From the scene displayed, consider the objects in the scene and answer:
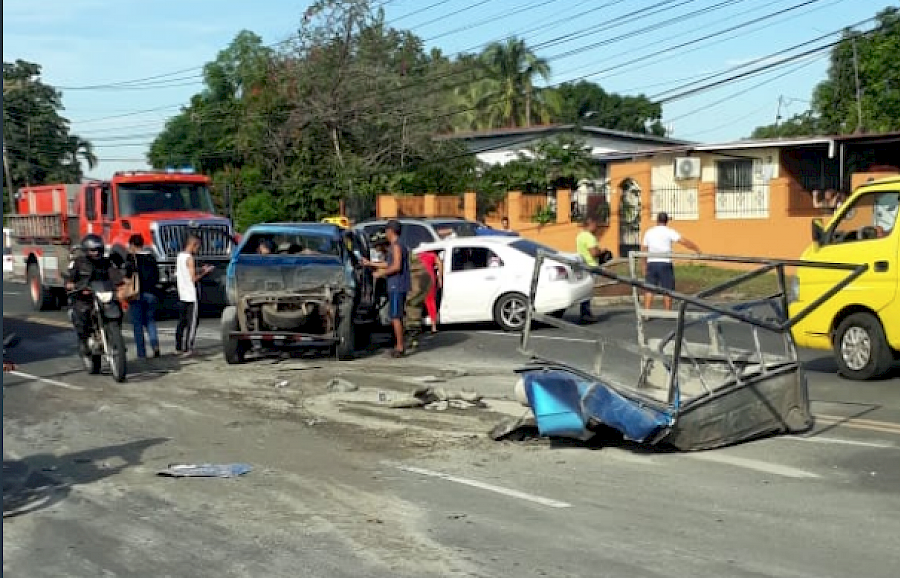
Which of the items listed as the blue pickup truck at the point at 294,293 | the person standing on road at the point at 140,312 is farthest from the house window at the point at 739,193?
the person standing on road at the point at 140,312

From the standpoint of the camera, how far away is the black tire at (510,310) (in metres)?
18.2

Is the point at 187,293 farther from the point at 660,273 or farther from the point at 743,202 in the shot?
the point at 743,202

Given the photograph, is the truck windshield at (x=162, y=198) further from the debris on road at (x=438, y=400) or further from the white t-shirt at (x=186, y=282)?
the debris on road at (x=438, y=400)

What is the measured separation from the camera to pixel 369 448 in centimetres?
951

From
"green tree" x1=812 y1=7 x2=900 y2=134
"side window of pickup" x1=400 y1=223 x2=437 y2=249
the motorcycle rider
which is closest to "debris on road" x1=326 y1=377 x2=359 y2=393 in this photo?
the motorcycle rider

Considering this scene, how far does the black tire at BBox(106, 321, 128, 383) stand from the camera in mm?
13414

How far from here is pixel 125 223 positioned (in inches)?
902

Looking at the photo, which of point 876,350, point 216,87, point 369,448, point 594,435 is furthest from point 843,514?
point 216,87

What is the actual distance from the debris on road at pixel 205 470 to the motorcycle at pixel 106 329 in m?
4.93

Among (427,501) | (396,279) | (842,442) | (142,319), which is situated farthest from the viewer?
(142,319)

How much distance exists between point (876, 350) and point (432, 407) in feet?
16.1

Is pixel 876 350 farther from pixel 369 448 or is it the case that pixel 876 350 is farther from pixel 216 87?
pixel 216 87

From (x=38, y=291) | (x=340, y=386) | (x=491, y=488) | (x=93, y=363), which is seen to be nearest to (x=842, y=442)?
(x=491, y=488)

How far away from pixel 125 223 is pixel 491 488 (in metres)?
16.7
